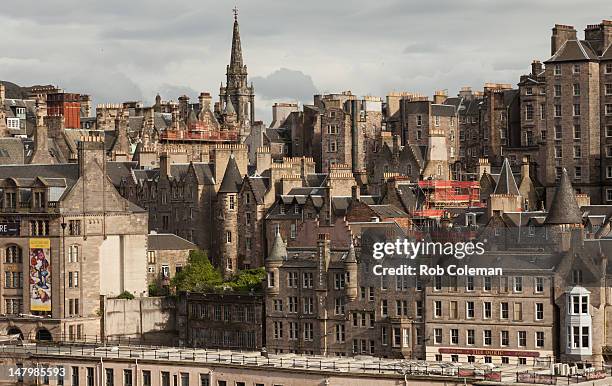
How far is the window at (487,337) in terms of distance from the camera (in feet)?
337

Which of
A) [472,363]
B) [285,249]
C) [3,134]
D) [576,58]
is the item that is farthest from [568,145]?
[3,134]

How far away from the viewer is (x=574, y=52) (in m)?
132

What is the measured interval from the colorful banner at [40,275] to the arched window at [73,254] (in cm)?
130

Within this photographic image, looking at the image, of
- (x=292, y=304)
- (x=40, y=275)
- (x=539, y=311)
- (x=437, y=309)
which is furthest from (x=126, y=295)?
(x=539, y=311)

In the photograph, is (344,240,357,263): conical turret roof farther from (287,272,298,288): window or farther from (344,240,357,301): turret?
(287,272,298,288): window

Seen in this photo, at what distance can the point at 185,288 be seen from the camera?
124 meters

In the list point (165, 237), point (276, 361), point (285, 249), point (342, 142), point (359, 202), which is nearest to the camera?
point (276, 361)

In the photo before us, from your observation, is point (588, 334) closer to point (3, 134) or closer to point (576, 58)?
point (576, 58)

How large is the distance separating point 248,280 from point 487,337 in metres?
23.5

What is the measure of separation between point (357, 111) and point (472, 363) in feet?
180

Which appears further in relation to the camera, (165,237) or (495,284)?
(165,237)

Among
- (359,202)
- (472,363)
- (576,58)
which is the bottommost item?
(472,363)

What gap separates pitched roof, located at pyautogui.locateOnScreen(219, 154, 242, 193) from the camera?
5128 inches

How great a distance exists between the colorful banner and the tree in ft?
31.0
